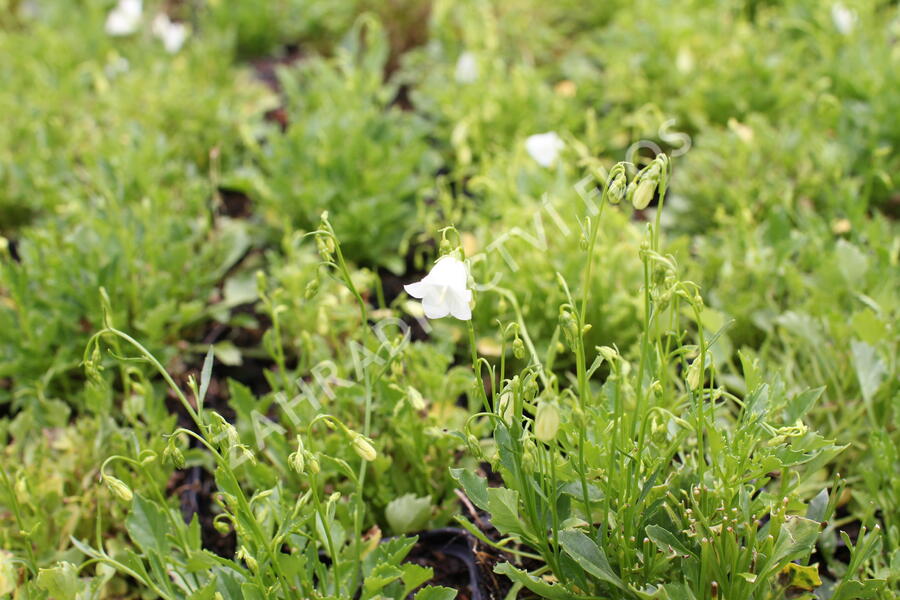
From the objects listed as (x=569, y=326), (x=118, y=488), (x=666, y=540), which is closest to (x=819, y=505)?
(x=666, y=540)

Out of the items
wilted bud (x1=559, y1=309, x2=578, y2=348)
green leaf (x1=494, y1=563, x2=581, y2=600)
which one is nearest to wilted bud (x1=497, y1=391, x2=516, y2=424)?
Result: wilted bud (x1=559, y1=309, x2=578, y2=348)

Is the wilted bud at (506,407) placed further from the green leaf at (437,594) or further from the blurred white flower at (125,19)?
the blurred white flower at (125,19)

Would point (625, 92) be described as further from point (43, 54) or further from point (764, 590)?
point (43, 54)

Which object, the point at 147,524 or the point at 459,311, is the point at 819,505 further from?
the point at 147,524

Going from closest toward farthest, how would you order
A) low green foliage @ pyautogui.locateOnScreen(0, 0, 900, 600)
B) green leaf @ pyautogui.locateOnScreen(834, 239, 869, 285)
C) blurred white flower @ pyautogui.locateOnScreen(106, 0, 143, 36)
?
low green foliage @ pyautogui.locateOnScreen(0, 0, 900, 600), green leaf @ pyautogui.locateOnScreen(834, 239, 869, 285), blurred white flower @ pyautogui.locateOnScreen(106, 0, 143, 36)

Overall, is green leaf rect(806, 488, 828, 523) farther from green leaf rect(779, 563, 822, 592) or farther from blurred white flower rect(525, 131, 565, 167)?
blurred white flower rect(525, 131, 565, 167)

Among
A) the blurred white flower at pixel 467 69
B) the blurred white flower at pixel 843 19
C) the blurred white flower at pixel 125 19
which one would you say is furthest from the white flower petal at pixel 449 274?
the blurred white flower at pixel 125 19
